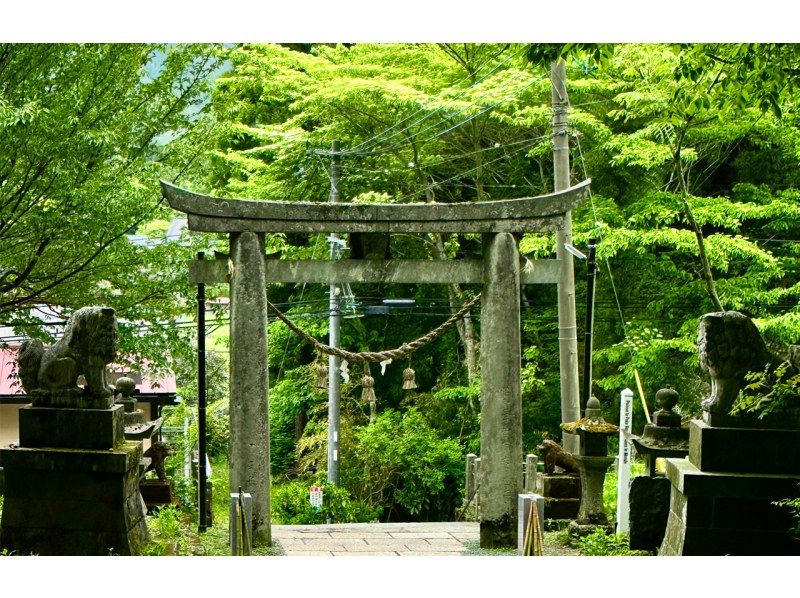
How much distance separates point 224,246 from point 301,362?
521 cm

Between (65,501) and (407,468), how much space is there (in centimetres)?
834

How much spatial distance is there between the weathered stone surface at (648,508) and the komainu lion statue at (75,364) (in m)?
3.75

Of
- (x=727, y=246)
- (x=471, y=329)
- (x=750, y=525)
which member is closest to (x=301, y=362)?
(x=471, y=329)

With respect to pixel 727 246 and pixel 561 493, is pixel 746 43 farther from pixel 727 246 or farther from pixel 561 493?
pixel 727 246

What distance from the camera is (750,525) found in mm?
6086

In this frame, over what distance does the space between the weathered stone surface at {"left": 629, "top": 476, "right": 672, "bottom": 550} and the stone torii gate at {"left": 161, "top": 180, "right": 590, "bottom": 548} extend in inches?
56.4

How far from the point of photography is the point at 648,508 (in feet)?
22.6

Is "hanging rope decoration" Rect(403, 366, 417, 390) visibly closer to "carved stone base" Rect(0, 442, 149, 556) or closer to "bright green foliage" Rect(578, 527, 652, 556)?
"bright green foliage" Rect(578, 527, 652, 556)

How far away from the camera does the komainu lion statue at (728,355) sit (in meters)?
6.14

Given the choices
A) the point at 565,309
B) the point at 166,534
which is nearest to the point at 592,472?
the point at 565,309

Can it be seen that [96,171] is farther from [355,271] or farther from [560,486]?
[560,486]

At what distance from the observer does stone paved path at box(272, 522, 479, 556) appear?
8156mm

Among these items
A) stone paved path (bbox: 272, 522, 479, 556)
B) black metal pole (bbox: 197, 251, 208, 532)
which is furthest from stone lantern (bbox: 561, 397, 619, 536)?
black metal pole (bbox: 197, 251, 208, 532)

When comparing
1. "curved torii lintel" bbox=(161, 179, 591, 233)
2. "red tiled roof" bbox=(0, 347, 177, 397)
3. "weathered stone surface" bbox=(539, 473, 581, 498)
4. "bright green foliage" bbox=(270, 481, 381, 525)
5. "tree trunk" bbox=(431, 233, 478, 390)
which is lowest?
"bright green foliage" bbox=(270, 481, 381, 525)
